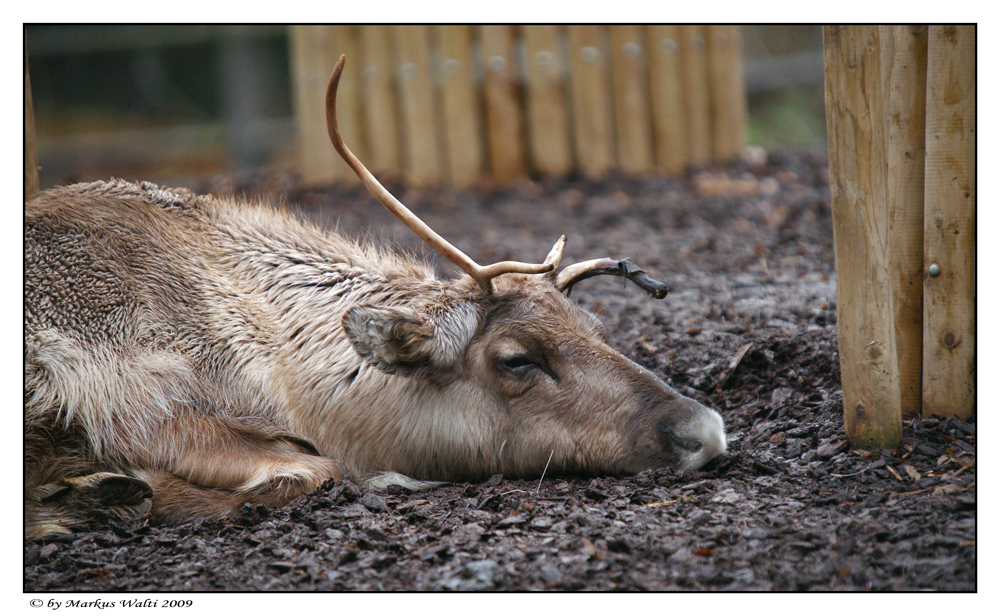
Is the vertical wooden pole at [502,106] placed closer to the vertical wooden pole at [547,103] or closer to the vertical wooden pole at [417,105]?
the vertical wooden pole at [547,103]

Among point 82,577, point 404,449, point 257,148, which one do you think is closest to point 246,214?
point 404,449

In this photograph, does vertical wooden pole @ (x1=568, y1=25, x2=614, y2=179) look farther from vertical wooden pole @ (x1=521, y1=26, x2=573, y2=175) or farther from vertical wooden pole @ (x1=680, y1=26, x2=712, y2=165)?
vertical wooden pole @ (x1=680, y1=26, x2=712, y2=165)

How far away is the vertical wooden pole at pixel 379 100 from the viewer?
1027cm

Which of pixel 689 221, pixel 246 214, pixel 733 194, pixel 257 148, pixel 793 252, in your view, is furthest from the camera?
pixel 257 148

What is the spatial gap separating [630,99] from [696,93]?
Answer: 86 cm

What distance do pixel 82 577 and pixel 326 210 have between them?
20.5 feet

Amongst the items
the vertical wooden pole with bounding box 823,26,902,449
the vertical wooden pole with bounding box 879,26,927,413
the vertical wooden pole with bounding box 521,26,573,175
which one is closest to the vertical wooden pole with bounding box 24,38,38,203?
the vertical wooden pole with bounding box 823,26,902,449

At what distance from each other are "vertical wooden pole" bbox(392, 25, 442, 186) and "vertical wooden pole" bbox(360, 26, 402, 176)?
4.5 inches

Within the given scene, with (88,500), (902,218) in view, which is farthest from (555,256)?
(88,500)

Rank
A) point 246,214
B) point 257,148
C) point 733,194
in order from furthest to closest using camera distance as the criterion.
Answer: point 257,148
point 733,194
point 246,214

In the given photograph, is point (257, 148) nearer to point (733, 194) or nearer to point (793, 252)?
point (733, 194)

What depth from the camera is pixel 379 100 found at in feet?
34.1

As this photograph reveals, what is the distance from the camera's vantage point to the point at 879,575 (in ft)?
10.3

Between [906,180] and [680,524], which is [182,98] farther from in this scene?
[680,524]
